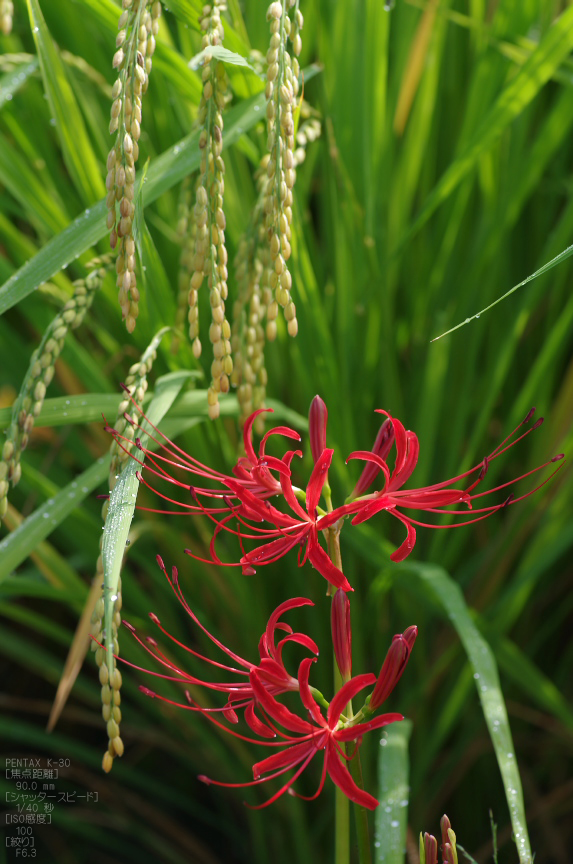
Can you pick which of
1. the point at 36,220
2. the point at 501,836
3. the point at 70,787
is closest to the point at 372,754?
the point at 501,836

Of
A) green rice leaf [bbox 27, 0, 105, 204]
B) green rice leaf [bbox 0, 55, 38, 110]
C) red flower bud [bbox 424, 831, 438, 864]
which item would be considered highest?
green rice leaf [bbox 0, 55, 38, 110]

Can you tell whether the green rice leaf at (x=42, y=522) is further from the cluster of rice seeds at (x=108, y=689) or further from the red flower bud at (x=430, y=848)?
the red flower bud at (x=430, y=848)

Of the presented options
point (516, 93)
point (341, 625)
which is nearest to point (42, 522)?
point (341, 625)

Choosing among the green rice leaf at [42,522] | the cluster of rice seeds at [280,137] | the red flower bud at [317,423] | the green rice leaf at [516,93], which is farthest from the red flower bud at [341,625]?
the green rice leaf at [516,93]

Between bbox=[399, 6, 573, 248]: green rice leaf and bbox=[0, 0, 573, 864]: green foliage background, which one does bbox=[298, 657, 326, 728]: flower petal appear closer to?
bbox=[0, 0, 573, 864]: green foliage background

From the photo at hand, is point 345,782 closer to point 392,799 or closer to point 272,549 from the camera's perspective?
point 272,549

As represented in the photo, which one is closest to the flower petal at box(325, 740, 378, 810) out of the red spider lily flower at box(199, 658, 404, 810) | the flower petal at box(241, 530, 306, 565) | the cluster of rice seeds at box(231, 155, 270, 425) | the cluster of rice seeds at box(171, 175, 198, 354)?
the red spider lily flower at box(199, 658, 404, 810)
